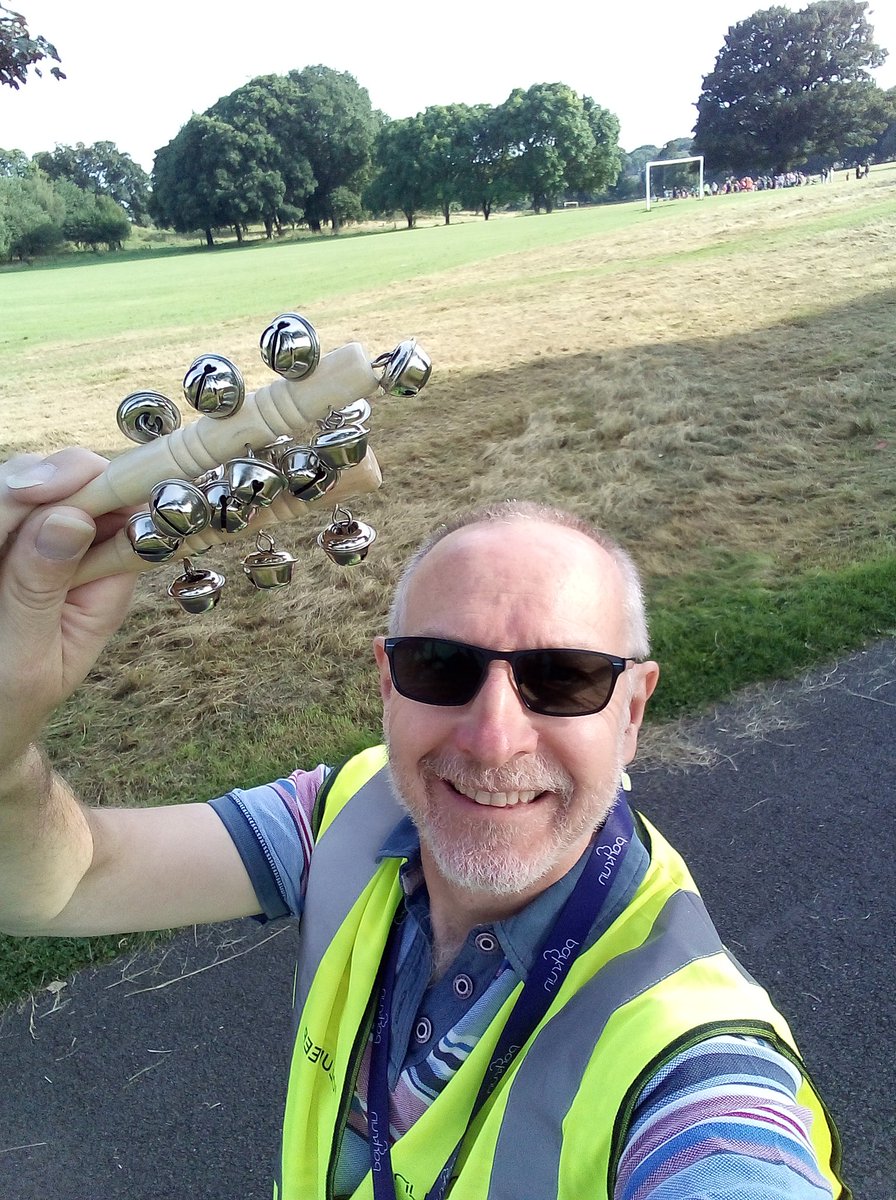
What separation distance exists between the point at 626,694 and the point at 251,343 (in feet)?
54.4

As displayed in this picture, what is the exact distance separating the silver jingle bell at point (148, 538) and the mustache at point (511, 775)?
62cm

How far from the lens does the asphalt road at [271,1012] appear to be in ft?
8.66

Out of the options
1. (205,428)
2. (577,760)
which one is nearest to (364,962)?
(577,760)

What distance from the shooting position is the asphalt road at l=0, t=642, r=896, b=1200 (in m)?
2.64

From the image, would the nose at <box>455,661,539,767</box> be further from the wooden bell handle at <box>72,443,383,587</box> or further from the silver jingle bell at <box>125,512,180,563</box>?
the silver jingle bell at <box>125,512,180,563</box>

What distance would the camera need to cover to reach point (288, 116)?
263 feet

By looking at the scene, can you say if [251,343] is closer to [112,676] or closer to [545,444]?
[545,444]

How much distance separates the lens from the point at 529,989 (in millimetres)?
1441

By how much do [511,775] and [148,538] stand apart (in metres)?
0.73

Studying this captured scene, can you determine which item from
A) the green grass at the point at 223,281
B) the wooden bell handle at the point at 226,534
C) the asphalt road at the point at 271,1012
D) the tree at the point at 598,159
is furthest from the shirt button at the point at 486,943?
the tree at the point at 598,159

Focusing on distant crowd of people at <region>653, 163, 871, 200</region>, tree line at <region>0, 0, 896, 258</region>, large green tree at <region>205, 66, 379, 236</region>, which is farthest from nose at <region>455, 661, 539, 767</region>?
large green tree at <region>205, 66, 379, 236</region>

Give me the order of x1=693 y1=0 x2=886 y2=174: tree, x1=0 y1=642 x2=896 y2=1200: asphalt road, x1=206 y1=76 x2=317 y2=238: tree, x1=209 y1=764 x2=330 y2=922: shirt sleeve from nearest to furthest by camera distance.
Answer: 1. x1=209 y1=764 x2=330 y2=922: shirt sleeve
2. x1=0 y1=642 x2=896 y2=1200: asphalt road
3. x1=206 y1=76 x2=317 y2=238: tree
4. x1=693 y1=0 x2=886 y2=174: tree

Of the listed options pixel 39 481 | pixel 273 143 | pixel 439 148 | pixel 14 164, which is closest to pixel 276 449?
pixel 39 481

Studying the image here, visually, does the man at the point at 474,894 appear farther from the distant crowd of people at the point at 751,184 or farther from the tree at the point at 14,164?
the tree at the point at 14,164
